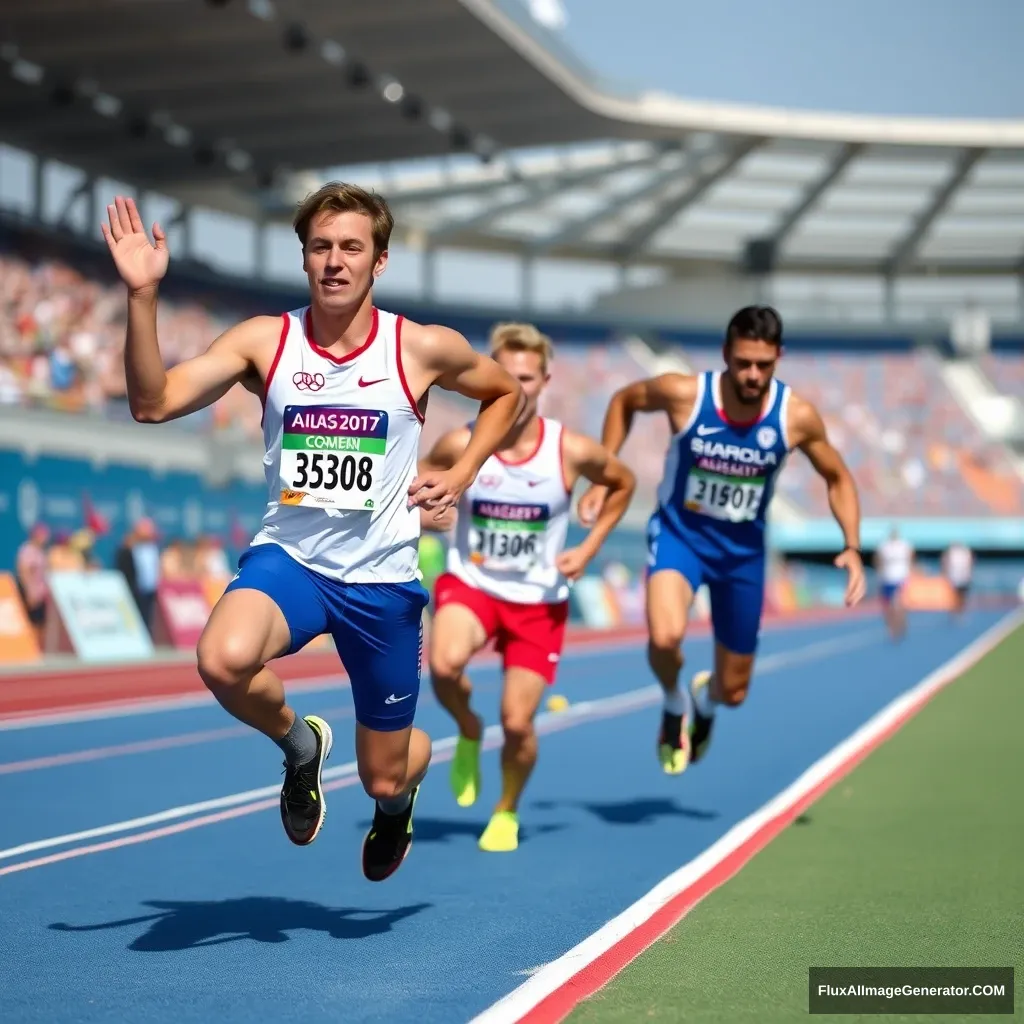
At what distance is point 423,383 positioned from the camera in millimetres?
5527

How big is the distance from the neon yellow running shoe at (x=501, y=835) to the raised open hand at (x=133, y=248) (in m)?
3.62

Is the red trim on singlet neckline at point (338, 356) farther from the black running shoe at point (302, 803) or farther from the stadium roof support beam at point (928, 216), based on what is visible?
the stadium roof support beam at point (928, 216)

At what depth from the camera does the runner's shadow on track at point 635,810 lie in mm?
8703

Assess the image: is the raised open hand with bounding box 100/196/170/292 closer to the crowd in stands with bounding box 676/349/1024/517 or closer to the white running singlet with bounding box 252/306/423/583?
the white running singlet with bounding box 252/306/423/583

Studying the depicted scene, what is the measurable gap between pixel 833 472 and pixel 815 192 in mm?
44254

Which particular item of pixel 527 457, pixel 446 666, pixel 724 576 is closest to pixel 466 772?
pixel 446 666

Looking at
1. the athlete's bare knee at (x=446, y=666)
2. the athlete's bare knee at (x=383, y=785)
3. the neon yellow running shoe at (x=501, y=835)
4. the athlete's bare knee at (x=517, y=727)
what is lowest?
the neon yellow running shoe at (x=501, y=835)

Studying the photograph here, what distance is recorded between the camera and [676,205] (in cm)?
5197

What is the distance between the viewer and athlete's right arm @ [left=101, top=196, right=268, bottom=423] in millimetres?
4762

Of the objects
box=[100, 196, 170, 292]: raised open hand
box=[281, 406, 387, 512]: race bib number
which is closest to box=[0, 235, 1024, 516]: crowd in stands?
box=[281, 406, 387, 512]: race bib number

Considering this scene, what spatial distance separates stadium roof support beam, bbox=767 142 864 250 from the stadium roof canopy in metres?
0.09

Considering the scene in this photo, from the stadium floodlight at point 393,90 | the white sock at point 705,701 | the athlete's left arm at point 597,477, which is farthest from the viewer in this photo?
the stadium floodlight at point 393,90

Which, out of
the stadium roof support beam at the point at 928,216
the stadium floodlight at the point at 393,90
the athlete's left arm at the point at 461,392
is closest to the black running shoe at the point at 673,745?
the athlete's left arm at the point at 461,392

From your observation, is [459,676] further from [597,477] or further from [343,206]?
[343,206]
